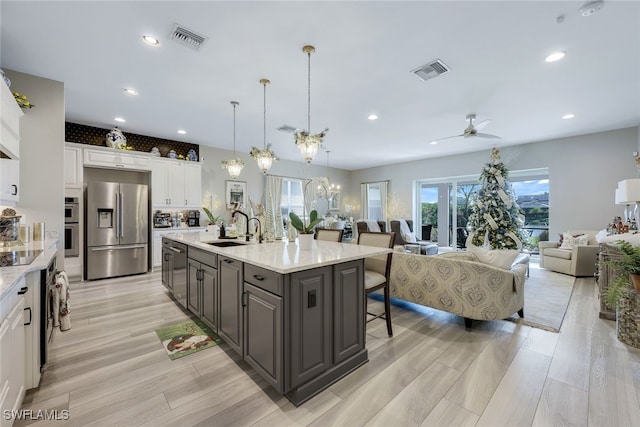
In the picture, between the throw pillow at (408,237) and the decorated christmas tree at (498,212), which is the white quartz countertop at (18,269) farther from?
the decorated christmas tree at (498,212)

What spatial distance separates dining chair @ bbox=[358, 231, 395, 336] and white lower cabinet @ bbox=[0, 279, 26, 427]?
237cm

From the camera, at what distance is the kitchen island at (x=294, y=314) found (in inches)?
68.7

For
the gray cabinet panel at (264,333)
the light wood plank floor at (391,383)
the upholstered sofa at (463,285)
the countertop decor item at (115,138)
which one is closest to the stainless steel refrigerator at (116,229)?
the countertop decor item at (115,138)

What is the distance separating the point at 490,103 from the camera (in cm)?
391

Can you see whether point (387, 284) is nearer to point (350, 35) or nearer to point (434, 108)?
point (350, 35)

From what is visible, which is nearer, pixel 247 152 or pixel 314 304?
pixel 314 304

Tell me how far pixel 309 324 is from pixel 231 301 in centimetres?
81

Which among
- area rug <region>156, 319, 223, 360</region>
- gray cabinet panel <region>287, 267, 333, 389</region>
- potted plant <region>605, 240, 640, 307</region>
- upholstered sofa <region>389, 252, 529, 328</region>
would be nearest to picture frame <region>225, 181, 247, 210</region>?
area rug <region>156, 319, 223, 360</region>

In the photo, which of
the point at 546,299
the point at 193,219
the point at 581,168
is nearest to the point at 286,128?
the point at 193,219

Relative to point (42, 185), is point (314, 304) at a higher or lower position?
lower

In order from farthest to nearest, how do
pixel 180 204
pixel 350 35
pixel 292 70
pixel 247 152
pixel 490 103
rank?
pixel 247 152 < pixel 180 204 < pixel 490 103 < pixel 292 70 < pixel 350 35

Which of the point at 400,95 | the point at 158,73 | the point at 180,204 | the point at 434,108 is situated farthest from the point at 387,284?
the point at 180,204

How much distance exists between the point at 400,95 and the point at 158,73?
3038 millimetres

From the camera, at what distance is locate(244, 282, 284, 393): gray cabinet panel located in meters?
1.75
